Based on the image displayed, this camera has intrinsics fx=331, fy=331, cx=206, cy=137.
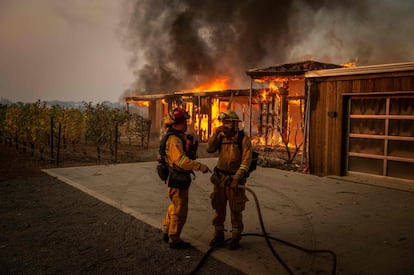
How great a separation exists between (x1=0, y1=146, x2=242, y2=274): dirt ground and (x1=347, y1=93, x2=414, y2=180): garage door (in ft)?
23.2

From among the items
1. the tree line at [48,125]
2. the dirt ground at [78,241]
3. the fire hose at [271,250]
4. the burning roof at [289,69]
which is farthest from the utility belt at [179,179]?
the tree line at [48,125]

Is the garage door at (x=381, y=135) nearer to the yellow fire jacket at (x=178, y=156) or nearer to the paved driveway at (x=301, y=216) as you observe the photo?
the paved driveway at (x=301, y=216)

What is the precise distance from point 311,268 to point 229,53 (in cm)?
4812

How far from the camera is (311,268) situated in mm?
3994

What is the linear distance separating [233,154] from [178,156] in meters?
0.84

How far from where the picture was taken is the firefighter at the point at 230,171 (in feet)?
15.3

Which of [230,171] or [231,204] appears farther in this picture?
[230,171]

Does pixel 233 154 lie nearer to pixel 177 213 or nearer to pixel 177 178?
pixel 177 178

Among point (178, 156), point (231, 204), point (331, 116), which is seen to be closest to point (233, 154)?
point (231, 204)

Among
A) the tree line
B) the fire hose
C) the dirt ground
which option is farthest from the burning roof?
the fire hose

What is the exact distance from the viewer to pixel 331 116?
10.3m

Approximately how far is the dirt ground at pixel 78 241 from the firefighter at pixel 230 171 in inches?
23.7

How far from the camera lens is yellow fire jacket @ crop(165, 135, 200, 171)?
14.6ft

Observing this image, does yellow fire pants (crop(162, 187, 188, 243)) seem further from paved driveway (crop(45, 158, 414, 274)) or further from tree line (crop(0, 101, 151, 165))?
tree line (crop(0, 101, 151, 165))
